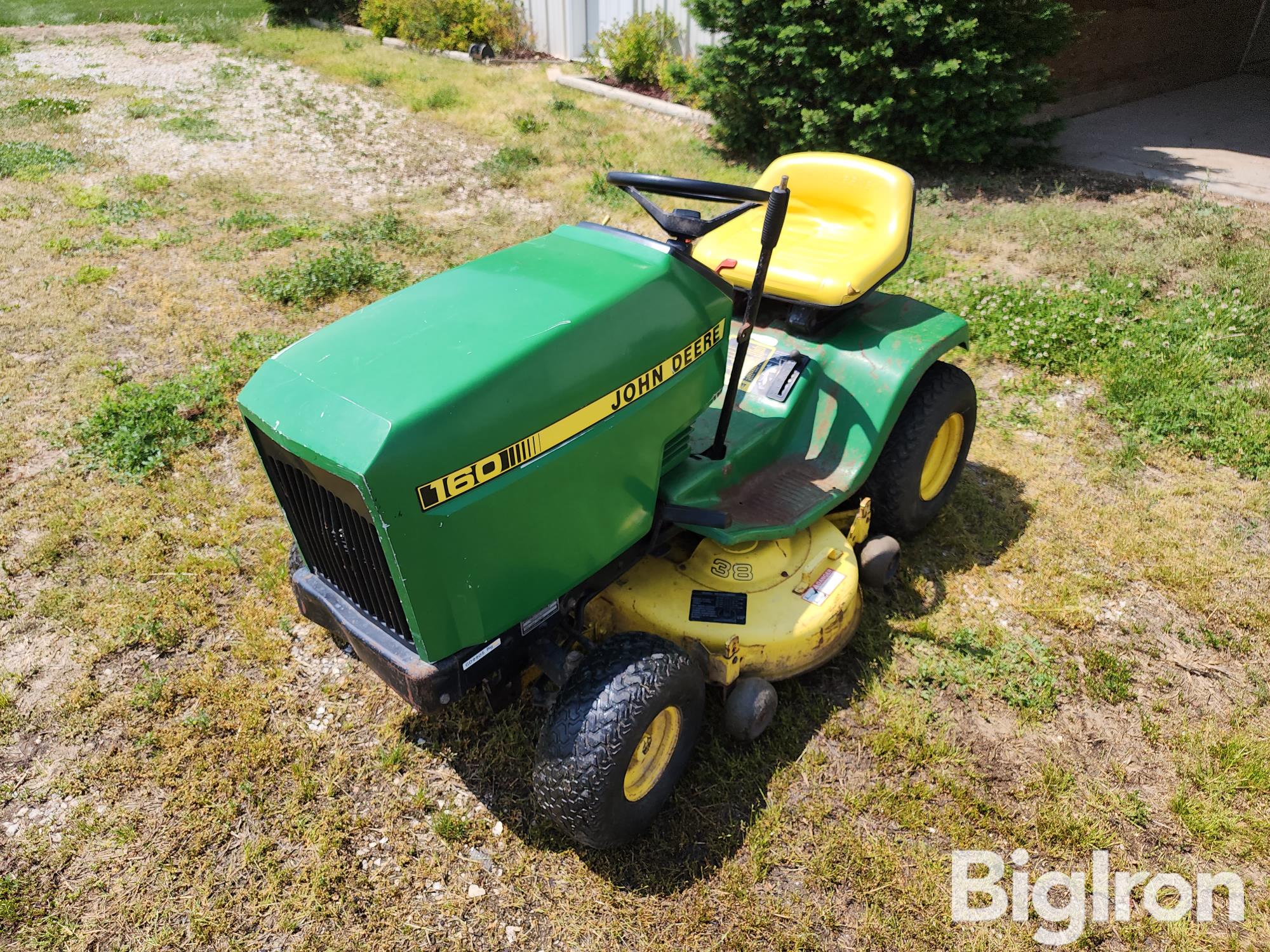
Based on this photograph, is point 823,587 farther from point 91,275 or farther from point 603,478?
point 91,275

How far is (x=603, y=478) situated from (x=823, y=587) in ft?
3.04

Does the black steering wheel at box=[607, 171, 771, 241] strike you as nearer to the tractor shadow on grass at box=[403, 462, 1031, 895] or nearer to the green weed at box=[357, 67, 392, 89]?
the tractor shadow on grass at box=[403, 462, 1031, 895]

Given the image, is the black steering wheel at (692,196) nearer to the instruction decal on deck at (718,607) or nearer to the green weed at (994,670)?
the instruction decal on deck at (718,607)

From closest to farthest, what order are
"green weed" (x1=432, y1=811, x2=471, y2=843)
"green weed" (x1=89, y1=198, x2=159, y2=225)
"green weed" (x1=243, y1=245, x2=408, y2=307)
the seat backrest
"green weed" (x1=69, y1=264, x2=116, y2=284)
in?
"green weed" (x1=432, y1=811, x2=471, y2=843)
the seat backrest
"green weed" (x1=243, y1=245, x2=408, y2=307)
"green weed" (x1=69, y1=264, x2=116, y2=284)
"green weed" (x1=89, y1=198, x2=159, y2=225)

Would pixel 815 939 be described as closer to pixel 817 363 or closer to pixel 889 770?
pixel 889 770

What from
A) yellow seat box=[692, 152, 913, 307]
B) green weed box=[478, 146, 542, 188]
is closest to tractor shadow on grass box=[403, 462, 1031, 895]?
yellow seat box=[692, 152, 913, 307]

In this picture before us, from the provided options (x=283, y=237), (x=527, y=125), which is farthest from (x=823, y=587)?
(x=527, y=125)

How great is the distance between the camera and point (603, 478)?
2.22 meters

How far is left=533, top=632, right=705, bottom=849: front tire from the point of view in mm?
2129

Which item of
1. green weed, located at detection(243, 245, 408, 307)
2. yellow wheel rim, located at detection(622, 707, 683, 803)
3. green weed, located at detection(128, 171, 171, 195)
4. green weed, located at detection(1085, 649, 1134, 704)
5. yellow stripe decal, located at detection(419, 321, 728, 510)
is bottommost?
green weed, located at detection(1085, 649, 1134, 704)

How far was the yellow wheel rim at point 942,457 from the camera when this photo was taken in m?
3.46

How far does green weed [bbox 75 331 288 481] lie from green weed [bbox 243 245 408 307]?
32.1 inches

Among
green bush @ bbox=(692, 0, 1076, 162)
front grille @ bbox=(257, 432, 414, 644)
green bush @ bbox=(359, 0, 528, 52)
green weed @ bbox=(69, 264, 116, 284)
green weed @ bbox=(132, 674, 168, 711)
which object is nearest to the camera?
front grille @ bbox=(257, 432, 414, 644)

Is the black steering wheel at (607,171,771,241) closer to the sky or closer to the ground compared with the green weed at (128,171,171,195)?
closer to the sky
